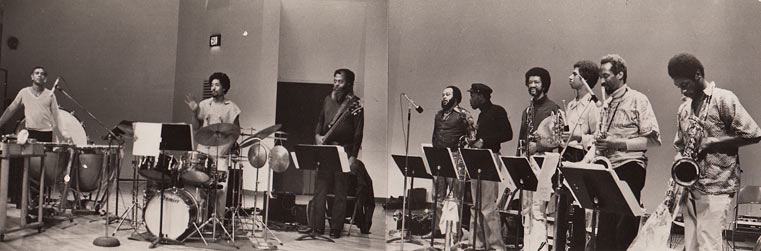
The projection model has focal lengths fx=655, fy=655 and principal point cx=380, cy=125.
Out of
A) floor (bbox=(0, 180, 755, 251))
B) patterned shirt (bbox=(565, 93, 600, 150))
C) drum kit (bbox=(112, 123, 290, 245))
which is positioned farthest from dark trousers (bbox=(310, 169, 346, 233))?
patterned shirt (bbox=(565, 93, 600, 150))

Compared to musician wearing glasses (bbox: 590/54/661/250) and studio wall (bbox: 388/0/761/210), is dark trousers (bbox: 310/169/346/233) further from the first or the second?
musician wearing glasses (bbox: 590/54/661/250)

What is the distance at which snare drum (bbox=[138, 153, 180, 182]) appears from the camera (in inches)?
225

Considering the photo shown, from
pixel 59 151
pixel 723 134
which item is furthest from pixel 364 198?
pixel 723 134

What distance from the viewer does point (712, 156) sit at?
3.79m

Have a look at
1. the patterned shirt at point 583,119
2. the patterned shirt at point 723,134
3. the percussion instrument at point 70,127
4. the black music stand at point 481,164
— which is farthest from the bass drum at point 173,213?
the patterned shirt at point 723,134

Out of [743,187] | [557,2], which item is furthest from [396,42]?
[743,187]

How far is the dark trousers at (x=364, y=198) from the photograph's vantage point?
6848 mm

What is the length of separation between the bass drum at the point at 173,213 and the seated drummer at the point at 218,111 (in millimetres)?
396

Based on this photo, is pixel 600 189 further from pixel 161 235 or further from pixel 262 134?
pixel 161 235

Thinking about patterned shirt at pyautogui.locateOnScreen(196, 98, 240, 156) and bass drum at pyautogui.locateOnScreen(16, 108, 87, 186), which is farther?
patterned shirt at pyautogui.locateOnScreen(196, 98, 240, 156)

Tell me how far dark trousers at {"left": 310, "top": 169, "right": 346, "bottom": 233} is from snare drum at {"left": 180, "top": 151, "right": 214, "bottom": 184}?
125cm

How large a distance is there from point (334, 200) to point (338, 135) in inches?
27.3

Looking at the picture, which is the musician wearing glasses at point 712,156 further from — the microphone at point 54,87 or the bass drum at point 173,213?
the microphone at point 54,87

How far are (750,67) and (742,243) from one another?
1.09m
